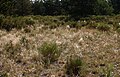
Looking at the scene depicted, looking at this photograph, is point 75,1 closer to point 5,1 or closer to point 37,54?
point 5,1

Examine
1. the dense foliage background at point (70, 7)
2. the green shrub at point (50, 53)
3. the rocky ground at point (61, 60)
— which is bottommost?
the dense foliage background at point (70, 7)

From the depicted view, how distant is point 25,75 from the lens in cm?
809

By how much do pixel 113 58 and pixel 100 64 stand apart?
788mm

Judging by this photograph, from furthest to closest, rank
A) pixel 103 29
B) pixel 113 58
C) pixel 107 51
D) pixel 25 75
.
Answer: pixel 103 29, pixel 107 51, pixel 113 58, pixel 25 75

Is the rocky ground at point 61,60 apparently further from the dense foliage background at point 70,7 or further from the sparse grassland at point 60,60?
the dense foliage background at point 70,7

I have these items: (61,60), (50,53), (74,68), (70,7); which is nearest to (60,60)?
(61,60)

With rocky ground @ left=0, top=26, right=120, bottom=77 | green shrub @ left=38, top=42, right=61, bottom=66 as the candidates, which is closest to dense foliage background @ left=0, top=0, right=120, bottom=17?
rocky ground @ left=0, top=26, right=120, bottom=77

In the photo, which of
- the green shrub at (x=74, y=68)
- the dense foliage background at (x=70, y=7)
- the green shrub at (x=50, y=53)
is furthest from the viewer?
the dense foliage background at (x=70, y=7)

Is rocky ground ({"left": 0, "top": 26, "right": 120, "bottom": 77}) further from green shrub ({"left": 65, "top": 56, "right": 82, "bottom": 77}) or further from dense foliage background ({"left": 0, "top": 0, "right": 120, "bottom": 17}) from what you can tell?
dense foliage background ({"left": 0, "top": 0, "right": 120, "bottom": 17})

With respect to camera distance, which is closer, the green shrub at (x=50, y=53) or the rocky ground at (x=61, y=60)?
the rocky ground at (x=61, y=60)

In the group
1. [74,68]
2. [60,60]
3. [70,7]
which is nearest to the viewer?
[74,68]

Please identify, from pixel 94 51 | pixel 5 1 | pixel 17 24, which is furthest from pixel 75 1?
pixel 94 51

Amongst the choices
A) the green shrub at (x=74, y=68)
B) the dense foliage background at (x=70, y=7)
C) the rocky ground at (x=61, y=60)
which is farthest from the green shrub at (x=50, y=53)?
the dense foliage background at (x=70, y=7)

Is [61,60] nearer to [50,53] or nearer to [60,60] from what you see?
[60,60]
